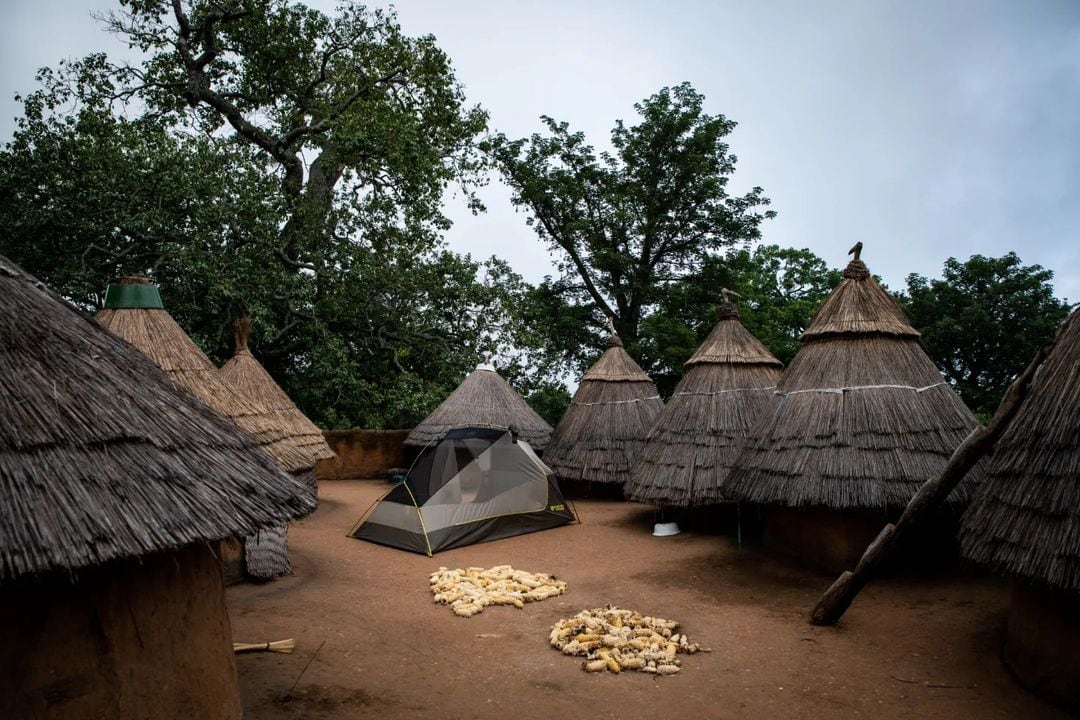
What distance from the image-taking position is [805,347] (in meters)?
9.79

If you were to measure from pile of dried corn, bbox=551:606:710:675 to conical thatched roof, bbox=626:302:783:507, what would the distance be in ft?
12.0

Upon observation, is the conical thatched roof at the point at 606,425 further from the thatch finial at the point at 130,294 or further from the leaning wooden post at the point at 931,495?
the thatch finial at the point at 130,294

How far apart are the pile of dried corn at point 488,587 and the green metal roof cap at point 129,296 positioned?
527 cm

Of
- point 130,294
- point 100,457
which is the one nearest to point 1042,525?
point 100,457

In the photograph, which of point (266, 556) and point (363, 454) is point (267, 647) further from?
point (363, 454)

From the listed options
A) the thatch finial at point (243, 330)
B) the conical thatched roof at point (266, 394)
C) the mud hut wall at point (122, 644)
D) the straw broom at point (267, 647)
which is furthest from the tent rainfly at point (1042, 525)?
the thatch finial at point (243, 330)

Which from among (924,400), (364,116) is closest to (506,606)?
(924,400)

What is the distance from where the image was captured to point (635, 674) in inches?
236

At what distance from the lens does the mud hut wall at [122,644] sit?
11.0 feet

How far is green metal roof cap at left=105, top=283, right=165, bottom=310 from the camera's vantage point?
30.0 ft

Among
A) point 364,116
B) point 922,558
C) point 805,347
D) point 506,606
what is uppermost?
point 364,116

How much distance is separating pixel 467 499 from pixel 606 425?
476 centimetres

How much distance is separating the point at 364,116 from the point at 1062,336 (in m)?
15.8

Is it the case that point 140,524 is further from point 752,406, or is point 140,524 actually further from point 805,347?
point 752,406
